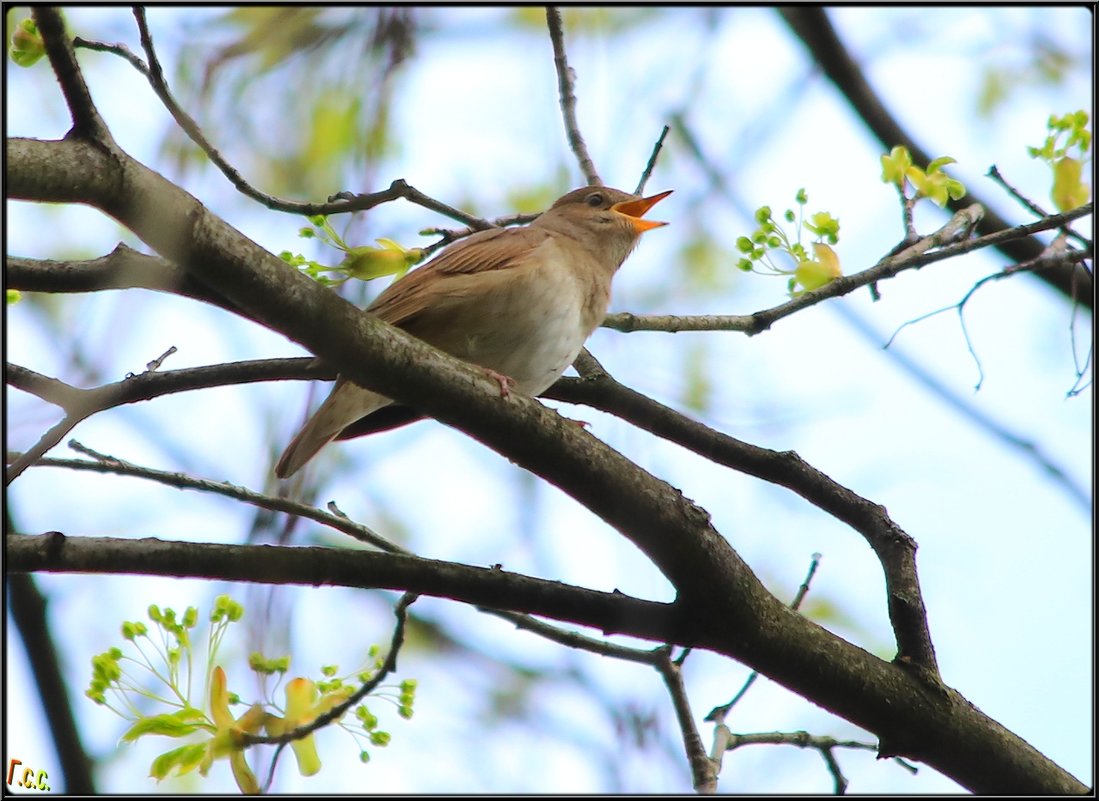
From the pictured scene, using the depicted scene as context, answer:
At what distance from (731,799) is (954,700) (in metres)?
0.96

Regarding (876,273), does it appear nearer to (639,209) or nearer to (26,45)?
(639,209)

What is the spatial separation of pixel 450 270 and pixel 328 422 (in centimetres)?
101

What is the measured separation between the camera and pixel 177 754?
329 centimetres

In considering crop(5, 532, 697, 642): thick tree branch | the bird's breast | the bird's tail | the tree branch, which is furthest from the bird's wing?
the tree branch

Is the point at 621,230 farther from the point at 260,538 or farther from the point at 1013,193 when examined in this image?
the point at 260,538

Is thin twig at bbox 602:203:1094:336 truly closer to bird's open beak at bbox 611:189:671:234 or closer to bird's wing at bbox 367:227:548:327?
bird's wing at bbox 367:227:548:327

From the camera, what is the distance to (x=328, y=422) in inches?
214

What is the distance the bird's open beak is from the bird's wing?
3.12ft

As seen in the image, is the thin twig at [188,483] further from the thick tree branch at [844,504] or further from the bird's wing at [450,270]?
the bird's wing at [450,270]

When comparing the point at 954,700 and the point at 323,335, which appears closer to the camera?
the point at 323,335

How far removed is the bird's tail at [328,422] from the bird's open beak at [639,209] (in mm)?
2228

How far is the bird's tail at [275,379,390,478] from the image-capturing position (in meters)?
5.37

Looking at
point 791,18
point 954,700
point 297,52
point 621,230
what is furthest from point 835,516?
point 791,18

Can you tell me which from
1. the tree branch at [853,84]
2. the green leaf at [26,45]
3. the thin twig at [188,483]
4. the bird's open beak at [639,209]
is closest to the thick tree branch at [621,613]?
the thin twig at [188,483]
